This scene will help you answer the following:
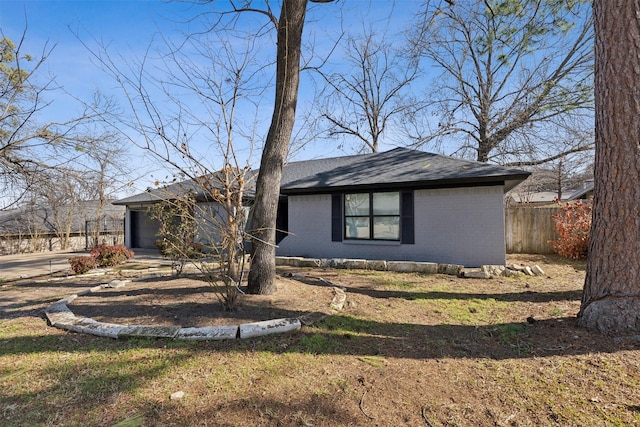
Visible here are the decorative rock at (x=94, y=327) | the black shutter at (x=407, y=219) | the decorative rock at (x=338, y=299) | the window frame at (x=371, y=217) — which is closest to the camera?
the decorative rock at (x=94, y=327)

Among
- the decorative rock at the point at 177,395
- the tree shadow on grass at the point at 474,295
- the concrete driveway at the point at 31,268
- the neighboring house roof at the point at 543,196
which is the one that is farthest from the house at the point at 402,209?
the neighboring house roof at the point at 543,196

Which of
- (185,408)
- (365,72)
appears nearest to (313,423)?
Answer: (185,408)

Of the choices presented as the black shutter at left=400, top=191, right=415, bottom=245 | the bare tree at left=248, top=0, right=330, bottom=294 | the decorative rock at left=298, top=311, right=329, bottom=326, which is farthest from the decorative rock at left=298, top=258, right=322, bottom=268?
the decorative rock at left=298, top=311, right=329, bottom=326

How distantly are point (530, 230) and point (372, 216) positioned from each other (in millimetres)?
6027

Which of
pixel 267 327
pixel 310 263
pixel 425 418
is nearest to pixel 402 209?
pixel 310 263

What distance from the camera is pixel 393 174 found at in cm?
926

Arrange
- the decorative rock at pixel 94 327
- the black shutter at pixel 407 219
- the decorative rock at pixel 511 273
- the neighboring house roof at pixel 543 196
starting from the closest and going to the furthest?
the decorative rock at pixel 94 327
the decorative rock at pixel 511 273
the black shutter at pixel 407 219
the neighboring house roof at pixel 543 196

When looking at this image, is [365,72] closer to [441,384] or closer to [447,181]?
[447,181]

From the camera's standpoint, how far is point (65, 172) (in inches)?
316

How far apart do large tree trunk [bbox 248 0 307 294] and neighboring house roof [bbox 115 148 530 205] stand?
1679mm

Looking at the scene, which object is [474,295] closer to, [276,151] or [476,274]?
[476,274]

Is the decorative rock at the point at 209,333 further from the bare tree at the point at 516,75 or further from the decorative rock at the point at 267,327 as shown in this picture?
the bare tree at the point at 516,75

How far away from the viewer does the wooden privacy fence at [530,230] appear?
1066 cm

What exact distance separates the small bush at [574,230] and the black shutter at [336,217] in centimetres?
692
